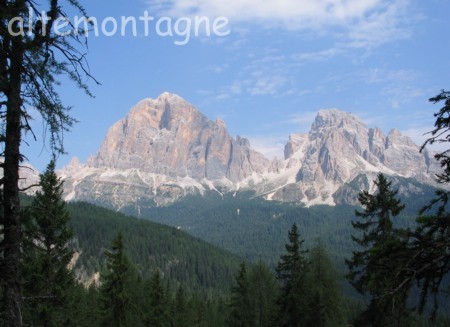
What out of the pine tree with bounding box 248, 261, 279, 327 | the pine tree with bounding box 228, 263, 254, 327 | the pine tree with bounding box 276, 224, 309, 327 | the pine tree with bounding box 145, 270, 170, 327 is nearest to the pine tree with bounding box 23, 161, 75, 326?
the pine tree with bounding box 145, 270, 170, 327

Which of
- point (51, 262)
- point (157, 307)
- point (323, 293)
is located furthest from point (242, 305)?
point (51, 262)

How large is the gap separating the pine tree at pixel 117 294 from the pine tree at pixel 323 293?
1468 centimetres

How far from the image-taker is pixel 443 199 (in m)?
7.96

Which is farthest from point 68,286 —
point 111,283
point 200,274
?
point 200,274

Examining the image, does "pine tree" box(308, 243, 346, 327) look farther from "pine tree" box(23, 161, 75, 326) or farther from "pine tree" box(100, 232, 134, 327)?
"pine tree" box(23, 161, 75, 326)

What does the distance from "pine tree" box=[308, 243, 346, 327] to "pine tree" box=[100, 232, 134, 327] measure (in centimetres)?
1468

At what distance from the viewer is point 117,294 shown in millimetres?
32344

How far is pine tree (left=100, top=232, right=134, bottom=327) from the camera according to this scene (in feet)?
107

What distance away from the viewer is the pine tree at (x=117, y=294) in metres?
32.5

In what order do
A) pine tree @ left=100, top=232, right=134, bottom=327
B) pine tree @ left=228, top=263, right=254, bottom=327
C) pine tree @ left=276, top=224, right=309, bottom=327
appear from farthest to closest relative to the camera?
pine tree @ left=228, top=263, right=254, bottom=327 → pine tree @ left=276, top=224, right=309, bottom=327 → pine tree @ left=100, top=232, right=134, bottom=327

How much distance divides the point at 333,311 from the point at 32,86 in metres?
33.5

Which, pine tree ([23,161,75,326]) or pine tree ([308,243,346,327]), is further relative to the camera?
pine tree ([308,243,346,327])

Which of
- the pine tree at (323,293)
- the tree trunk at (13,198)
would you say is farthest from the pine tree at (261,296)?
the tree trunk at (13,198)

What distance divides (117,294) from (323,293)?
16.6 meters
